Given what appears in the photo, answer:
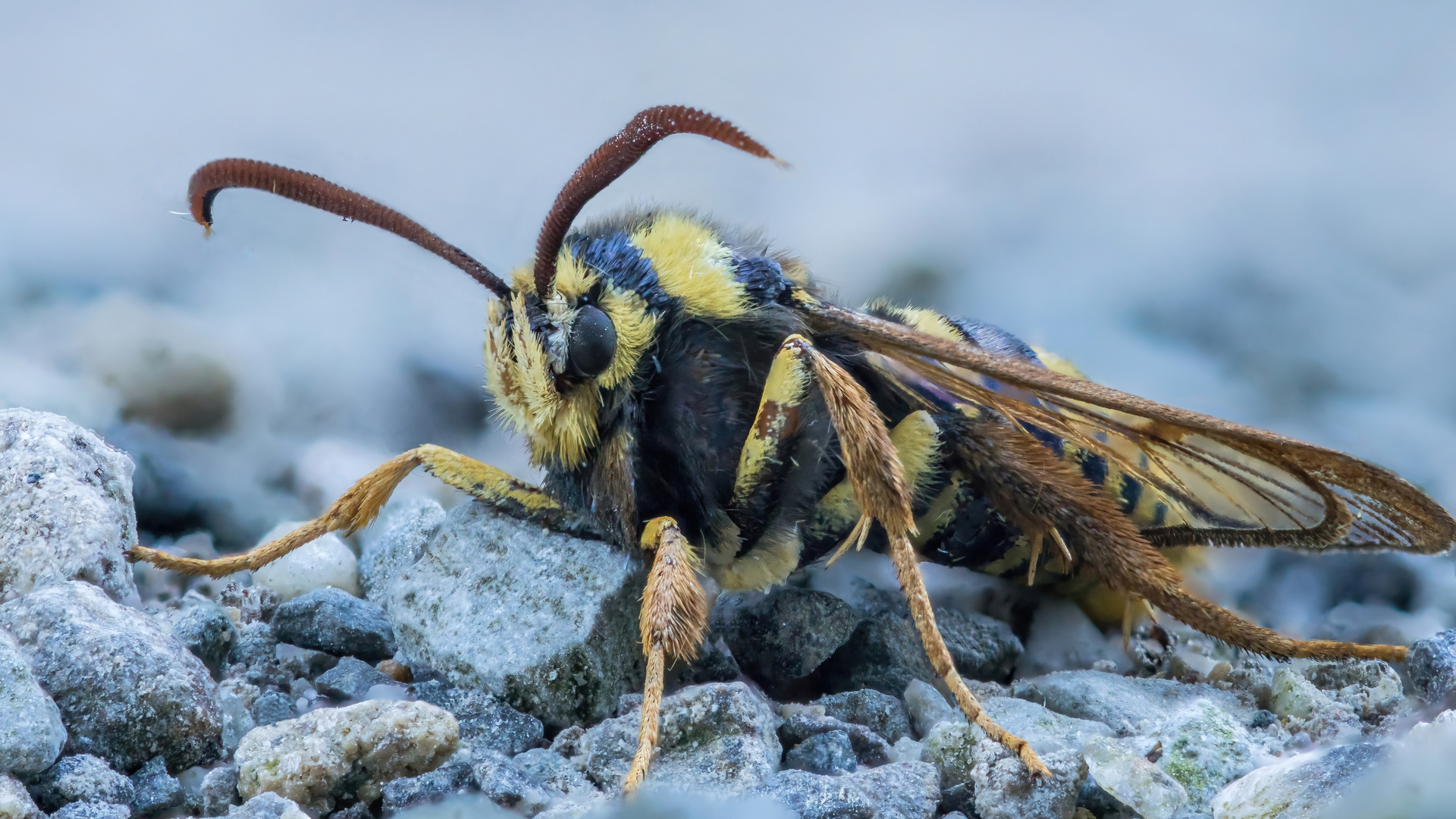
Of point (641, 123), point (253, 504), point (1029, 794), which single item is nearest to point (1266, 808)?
point (1029, 794)

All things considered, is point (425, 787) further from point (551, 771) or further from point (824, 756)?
point (824, 756)

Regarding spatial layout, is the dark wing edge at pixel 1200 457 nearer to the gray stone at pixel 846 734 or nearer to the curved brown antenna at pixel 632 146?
the curved brown antenna at pixel 632 146

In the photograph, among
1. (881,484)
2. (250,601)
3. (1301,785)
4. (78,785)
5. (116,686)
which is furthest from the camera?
(250,601)

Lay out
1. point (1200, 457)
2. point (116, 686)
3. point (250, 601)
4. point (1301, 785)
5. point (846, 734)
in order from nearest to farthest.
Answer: point (1301, 785) → point (116, 686) → point (846, 734) → point (1200, 457) → point (250, 601)

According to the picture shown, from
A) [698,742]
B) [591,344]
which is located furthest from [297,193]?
[698,742]

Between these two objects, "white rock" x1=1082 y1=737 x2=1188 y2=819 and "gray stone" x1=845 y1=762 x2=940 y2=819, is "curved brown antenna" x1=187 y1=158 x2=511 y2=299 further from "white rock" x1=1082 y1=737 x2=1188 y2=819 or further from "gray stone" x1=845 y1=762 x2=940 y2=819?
"white rock" x1=1082 y1=737 x2=1188 y2=819

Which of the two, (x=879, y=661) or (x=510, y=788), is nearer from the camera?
(x=510, y=788)

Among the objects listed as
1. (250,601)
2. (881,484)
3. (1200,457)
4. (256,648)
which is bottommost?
(256,648)
